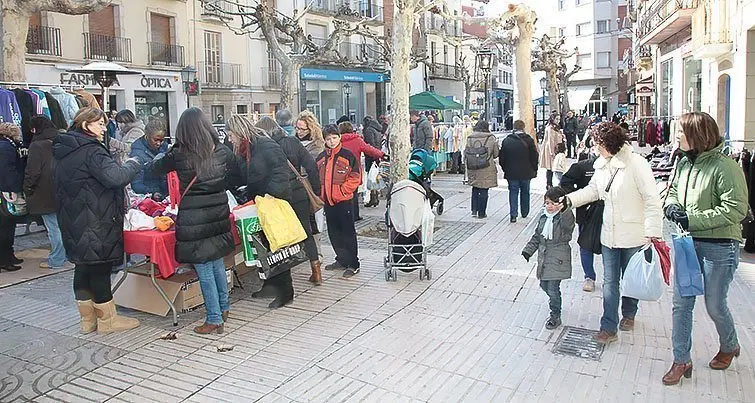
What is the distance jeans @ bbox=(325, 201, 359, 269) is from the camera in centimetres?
698

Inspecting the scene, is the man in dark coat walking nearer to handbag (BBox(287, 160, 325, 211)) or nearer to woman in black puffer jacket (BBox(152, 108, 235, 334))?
handbag (BBox(287, 160, 325, 211))

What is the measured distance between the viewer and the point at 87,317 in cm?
527

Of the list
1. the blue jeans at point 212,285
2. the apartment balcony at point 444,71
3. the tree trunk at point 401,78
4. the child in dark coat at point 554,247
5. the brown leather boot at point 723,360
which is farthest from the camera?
the apartment balcony at point 444,71

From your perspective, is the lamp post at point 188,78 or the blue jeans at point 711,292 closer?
the blue jeans at point 711,292

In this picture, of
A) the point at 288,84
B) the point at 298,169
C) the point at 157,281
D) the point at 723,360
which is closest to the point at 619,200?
the point at 723,360

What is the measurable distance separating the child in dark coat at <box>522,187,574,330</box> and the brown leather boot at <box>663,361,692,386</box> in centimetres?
116

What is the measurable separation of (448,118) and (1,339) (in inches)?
1738

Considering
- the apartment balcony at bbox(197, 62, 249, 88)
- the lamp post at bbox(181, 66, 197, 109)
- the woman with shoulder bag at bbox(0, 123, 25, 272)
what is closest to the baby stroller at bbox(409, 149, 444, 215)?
the woman with shoulder bag at bbox(0, 123, 25, 272)

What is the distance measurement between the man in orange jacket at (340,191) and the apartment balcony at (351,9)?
26.9 meters

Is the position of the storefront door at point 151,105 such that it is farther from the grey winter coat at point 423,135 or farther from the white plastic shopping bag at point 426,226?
the white plastic shopping bag at point 426,226

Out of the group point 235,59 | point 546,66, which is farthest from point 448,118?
point 235,59

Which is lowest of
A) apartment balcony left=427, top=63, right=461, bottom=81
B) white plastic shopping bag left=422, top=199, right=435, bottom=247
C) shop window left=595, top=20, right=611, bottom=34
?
white plastic shopping bag left=422, top=199, right=435, bottom=247

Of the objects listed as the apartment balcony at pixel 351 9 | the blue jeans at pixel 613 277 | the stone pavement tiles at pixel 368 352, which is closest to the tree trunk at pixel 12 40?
the stone pavement tiles at pixel 368 352

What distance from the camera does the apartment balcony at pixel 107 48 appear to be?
73.2ft
